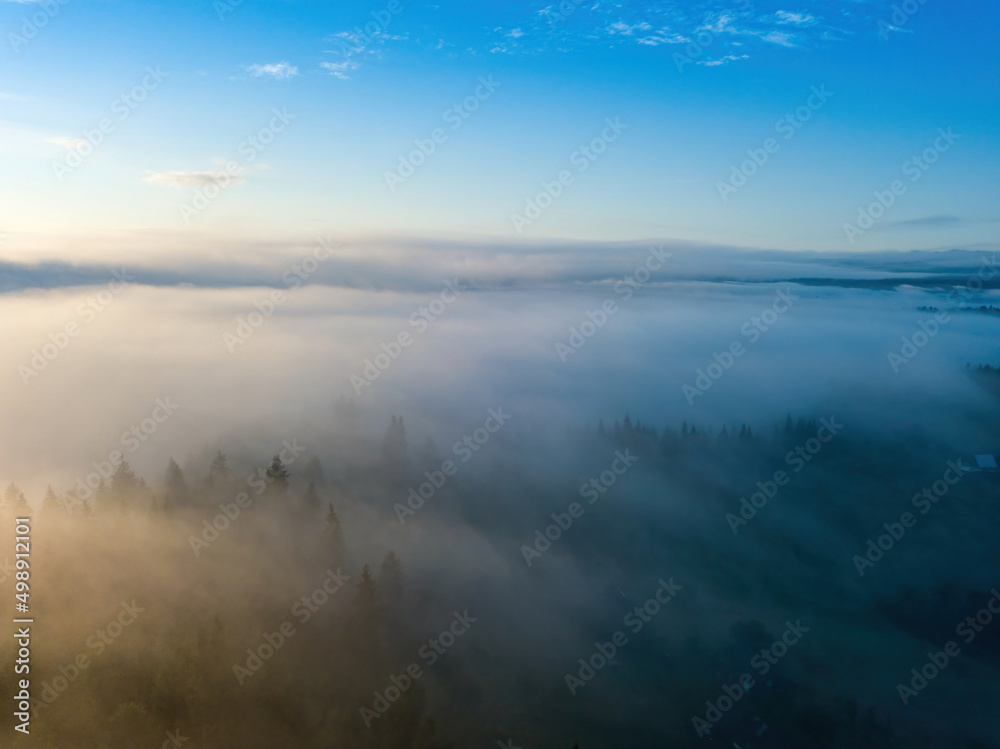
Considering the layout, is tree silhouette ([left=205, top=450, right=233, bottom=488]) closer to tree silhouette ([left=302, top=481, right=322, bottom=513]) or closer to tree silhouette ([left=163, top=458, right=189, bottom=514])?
tree silhouette ([left=163, top=458, right=189, bottom=514])

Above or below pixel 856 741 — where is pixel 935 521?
below

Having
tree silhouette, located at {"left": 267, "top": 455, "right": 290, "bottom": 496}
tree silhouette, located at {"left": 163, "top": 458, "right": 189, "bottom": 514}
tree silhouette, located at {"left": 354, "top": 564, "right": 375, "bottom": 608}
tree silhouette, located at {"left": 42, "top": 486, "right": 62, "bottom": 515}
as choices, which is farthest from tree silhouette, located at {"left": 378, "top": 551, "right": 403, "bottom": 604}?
tree silhouette, located at {"left": 42, "top": 486, "right": 62, "bottom": 515}

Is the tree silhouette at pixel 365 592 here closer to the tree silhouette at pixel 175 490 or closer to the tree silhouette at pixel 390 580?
the tree silhouette at pixel 390 580

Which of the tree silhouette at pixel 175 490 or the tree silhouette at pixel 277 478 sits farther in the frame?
the tree silhouette at pixel 277 478

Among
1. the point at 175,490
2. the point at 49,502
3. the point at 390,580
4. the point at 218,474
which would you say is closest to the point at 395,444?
the point at 218,474

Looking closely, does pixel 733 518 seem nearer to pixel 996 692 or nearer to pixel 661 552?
pixel 661 552

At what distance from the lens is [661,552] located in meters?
107

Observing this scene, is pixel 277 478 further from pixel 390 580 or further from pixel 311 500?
pixel 390 580

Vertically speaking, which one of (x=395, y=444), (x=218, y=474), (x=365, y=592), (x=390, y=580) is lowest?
(x=395, y=444)

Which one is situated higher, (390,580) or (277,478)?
(390,580)

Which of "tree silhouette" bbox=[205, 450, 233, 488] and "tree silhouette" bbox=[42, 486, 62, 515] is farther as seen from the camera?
"tree silhouette" bbox=[205, 450, 233, 488]

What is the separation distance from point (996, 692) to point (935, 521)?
5977 centimetres

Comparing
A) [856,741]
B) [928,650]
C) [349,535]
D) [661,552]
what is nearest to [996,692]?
[928,650]

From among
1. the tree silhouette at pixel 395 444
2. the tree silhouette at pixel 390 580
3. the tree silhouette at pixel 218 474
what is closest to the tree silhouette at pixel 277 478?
the tree silhouette at pixel 218 474
